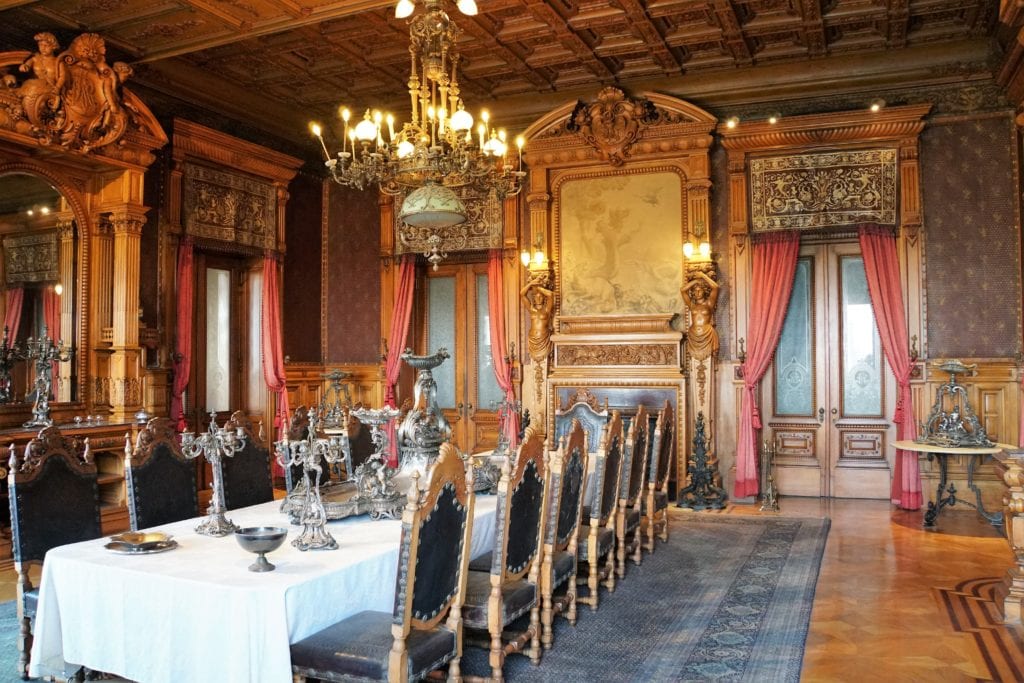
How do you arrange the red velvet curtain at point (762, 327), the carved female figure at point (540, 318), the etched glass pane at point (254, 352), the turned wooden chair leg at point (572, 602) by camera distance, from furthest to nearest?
the etched glass pane at point (254, 352)
the carved female figure at point (540, 318)
the red velvet curtain at point (762, 327)
the turned wooden chair leg at point (572, 602)

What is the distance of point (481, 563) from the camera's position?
12.8ft

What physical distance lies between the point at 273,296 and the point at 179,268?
1193 millimetres

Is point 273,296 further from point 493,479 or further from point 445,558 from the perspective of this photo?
point 445,558

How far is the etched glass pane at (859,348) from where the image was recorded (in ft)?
25.9

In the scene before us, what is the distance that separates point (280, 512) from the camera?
394 cm

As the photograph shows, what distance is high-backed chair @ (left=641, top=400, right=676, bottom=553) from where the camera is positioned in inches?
221

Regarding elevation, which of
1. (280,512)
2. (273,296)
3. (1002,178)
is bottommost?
(280,512)

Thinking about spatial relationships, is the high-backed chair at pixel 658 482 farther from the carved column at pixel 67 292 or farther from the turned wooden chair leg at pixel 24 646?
the carved column at pixel 67 292

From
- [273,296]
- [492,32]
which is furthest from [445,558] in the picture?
[273,296]

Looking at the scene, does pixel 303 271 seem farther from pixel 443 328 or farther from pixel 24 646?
pixel 24 646

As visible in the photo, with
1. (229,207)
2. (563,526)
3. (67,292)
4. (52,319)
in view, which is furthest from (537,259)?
(563,526)

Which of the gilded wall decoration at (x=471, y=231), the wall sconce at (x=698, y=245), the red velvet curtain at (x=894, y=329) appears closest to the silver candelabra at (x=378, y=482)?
the wall sconce at (x=698, y=245)

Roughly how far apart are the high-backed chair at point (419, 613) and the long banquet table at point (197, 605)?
0.33 feet

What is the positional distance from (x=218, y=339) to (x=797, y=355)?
5.89m
